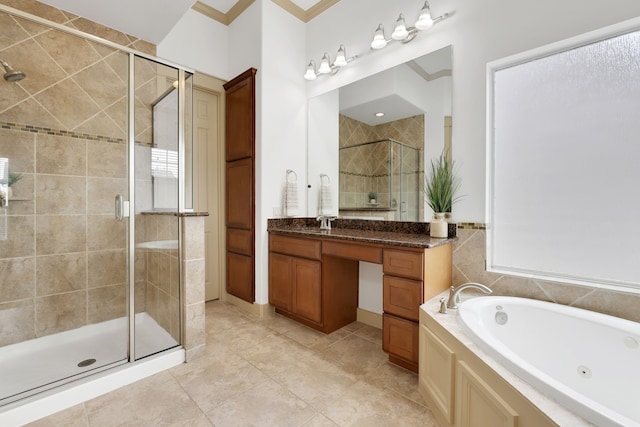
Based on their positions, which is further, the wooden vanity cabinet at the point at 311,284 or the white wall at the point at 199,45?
the white wall at the point at 199,45

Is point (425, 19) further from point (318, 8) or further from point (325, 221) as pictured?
point (325, 221)

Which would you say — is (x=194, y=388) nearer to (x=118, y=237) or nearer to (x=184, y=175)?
(x=118, y=237)

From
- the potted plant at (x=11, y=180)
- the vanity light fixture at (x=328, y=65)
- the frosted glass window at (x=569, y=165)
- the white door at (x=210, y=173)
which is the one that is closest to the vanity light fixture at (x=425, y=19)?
the frosted glass window at (x=569, y=165)

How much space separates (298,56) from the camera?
301 cm

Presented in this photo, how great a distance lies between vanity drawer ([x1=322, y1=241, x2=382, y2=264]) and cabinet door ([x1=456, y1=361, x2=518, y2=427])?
2.73 ft

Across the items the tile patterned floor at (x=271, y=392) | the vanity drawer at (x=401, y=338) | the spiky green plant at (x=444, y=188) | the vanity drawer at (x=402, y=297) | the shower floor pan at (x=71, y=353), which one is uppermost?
the spiky green plant at (x=444, y=188)

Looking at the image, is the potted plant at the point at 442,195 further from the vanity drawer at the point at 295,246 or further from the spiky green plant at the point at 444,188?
the vanity drawer at the point at 295,246

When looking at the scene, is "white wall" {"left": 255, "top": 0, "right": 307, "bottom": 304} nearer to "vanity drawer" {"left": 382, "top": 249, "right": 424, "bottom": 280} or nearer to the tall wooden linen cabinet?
the tall wooden linen cabinet

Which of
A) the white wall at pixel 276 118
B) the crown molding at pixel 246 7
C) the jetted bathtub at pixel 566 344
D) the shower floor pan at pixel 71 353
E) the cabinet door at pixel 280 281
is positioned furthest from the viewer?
the crown molding at pixel 246 7

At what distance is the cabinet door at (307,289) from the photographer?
7.68 feet

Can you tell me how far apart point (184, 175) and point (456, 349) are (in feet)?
6.44

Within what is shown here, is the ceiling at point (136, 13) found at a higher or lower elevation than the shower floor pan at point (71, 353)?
higher

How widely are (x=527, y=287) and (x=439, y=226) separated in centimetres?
63

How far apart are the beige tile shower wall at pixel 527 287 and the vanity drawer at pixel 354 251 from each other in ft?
1.94
